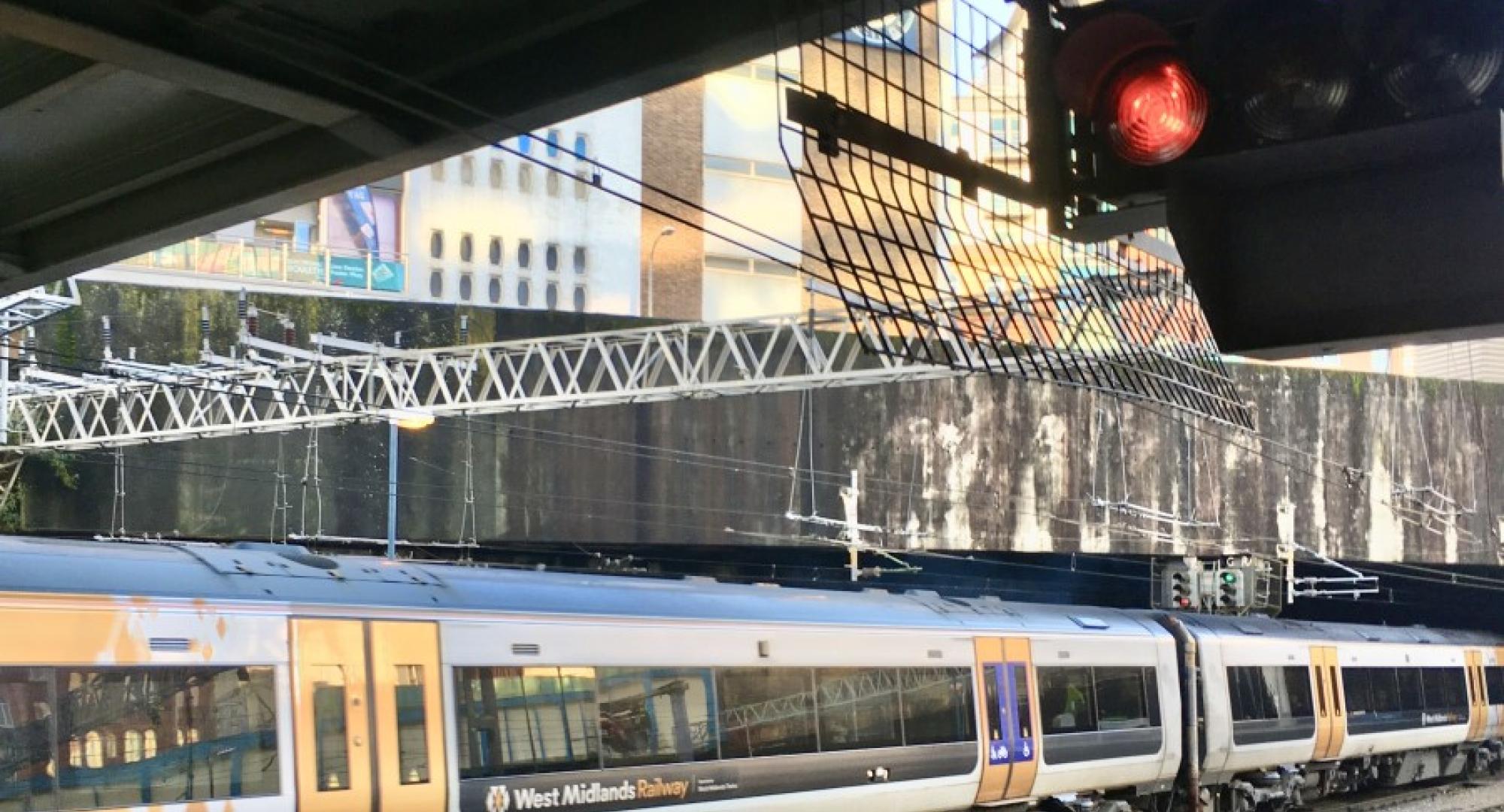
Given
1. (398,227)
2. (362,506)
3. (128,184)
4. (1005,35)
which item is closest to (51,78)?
(128,184)

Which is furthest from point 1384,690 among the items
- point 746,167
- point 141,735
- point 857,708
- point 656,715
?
point 746,167

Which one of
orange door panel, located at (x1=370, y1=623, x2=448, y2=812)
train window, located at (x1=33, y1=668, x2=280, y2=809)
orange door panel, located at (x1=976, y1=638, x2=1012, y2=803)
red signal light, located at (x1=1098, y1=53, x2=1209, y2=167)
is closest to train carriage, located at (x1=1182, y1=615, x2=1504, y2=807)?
orange door panel, located at (x1=976, y1=638, x2=1012, y2=803)

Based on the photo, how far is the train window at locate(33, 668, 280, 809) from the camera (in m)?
7.73

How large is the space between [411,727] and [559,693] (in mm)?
1312

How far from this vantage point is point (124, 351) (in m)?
26.5

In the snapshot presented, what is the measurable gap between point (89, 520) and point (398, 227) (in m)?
24.7

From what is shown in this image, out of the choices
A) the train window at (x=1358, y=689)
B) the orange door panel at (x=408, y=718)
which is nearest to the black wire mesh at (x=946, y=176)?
the orange door panel at (x=408, y=718)

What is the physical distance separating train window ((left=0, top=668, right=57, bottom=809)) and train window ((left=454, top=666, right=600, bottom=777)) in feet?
8.63

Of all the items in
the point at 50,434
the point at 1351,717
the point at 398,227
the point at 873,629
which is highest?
the point at 398,227

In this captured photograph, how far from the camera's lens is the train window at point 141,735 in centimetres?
773

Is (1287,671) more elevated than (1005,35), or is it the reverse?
(1005,35)

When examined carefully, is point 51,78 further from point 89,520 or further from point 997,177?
point 89,520

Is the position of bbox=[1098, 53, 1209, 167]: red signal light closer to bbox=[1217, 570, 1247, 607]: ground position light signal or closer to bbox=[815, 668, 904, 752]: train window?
bbox=[815, 668, 904, 752]: train window

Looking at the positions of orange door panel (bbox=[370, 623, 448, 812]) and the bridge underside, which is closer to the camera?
the bridge underside
